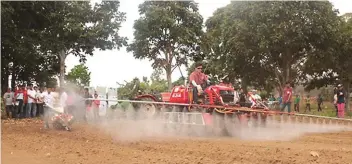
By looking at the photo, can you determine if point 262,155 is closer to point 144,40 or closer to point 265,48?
point 265,48

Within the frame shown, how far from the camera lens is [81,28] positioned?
2411cm

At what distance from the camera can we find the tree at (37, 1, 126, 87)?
18.5 metres

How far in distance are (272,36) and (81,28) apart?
10.1 metres

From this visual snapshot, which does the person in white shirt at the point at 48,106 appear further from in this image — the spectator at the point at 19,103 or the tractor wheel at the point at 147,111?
the spectator at the point at 19,103

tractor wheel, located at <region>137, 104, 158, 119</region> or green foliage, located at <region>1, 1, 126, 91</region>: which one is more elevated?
green foliage, located at <region>1, 1, 126, 91</region>

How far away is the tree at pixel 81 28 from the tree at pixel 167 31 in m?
7.78

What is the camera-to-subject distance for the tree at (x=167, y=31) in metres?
36.9

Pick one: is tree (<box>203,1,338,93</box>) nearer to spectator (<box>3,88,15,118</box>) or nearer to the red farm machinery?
the red farm machinery

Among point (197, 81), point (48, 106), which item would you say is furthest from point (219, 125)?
point (48, 106)

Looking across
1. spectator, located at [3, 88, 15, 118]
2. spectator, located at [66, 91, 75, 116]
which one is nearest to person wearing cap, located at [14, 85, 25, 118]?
spectator, located at [3, 88, 15, 118]

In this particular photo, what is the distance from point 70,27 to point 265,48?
1084 centimetres

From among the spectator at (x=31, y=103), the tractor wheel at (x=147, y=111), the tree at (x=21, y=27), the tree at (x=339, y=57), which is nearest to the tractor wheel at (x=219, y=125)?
the tractor wheel at (x=147, y=111)

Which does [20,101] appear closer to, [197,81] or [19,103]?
[19,103]

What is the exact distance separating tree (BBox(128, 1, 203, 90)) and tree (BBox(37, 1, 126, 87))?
25.5ft
